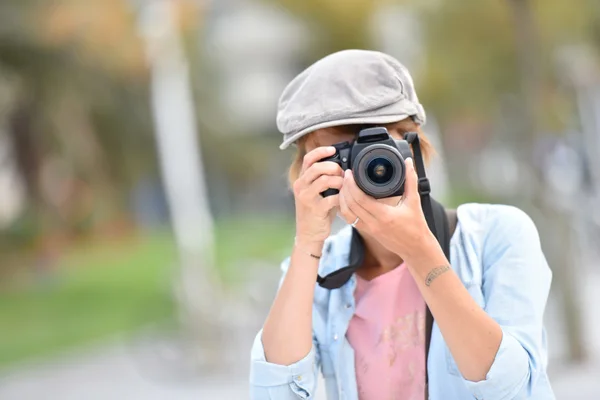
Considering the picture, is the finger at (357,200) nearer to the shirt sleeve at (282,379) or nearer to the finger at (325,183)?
the finger at (325,183)

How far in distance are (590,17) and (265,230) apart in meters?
20.3

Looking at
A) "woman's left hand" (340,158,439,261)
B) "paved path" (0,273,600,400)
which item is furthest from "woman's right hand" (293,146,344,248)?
"paved path" (0,273,600,400)

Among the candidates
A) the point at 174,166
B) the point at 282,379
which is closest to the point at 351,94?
the point at 282,379

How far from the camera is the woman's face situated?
5.80ft

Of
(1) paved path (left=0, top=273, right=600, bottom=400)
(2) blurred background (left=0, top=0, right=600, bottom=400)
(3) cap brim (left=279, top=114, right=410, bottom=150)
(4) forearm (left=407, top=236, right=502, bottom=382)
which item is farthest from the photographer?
(1) paved path (left=0, top=273, right=600, bottom=400)

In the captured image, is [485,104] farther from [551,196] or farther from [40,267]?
[40,267]

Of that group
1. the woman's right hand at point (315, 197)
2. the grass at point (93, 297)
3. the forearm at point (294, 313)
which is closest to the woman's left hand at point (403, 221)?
the woman's right hand at point (315, 197)

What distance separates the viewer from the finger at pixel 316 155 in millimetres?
1728

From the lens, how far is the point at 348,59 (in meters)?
1.73

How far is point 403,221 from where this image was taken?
1.58m

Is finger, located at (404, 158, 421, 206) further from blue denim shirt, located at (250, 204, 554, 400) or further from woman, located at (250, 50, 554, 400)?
blue denim shirt, located at (250, 204, 554, 400)

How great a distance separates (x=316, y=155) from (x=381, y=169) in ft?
0.56

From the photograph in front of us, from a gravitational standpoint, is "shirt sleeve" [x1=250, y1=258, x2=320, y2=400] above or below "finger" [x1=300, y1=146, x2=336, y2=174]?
below

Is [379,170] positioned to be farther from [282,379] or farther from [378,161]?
[282,379]
